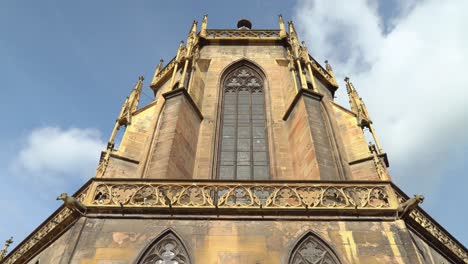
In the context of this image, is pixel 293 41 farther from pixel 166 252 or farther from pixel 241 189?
pixel 166 252

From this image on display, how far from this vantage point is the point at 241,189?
8.77 m

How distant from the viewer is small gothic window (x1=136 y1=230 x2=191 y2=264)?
6996 millimetres

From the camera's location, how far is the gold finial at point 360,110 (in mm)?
11828

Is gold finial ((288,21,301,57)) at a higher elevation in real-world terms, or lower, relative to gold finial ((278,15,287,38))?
lower

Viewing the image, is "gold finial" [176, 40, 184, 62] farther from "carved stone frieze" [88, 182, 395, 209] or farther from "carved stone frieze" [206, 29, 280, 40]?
"carved stone frieze" [88, 182, 395, 209]

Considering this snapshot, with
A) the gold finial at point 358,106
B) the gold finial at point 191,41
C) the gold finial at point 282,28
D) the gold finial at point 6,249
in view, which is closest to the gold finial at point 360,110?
the gold finial at point 358,106

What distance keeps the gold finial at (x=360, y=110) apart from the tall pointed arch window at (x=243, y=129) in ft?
10.3

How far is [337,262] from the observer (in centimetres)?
696

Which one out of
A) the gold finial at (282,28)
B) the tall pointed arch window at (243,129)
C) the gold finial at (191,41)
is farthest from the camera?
the gold finial at (282,28)

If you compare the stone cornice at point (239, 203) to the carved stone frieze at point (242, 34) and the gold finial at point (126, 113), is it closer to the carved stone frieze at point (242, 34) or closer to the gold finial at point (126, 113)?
the gold finial at point (126, 113)

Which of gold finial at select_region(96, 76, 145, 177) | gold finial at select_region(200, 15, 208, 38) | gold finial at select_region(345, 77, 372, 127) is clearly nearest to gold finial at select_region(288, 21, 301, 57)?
gold finial at select_region(345, 77, 372, 127)

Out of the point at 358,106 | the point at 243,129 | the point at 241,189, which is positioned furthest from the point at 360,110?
the point at 241,189

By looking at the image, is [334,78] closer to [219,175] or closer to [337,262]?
[219,175]

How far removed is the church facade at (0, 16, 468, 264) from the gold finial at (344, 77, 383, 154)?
0.07 m
